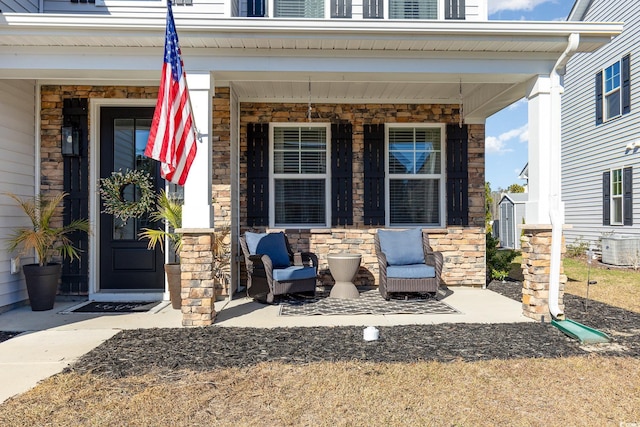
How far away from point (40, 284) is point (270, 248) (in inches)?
107

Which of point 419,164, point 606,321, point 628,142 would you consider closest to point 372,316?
point 606,321

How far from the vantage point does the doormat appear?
16.0 ft

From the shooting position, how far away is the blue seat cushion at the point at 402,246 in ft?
18.5

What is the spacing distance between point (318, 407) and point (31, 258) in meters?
4.70

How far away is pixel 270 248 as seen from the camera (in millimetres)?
5449

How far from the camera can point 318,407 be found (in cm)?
Result: 244

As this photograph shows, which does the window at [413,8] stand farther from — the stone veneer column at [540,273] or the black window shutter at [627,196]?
the black window shutter at [627,196]

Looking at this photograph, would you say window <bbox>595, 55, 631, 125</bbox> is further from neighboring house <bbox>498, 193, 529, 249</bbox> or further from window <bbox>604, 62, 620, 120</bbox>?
neighboring house <bbox>498, 193, 529, 249</bbox>

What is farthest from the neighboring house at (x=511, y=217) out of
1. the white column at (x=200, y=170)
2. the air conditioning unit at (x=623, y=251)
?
the white column at (x=200, y=170)

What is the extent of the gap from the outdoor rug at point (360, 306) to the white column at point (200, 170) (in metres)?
1.47

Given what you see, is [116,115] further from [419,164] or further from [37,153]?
[419,164]

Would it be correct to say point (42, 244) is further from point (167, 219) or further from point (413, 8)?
point (413, 8)

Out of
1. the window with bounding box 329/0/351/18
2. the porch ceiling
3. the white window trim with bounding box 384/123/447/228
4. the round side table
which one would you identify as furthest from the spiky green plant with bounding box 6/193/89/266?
the window with bounding box 329/0/351/18

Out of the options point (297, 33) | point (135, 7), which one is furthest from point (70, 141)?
point (297, 33)
